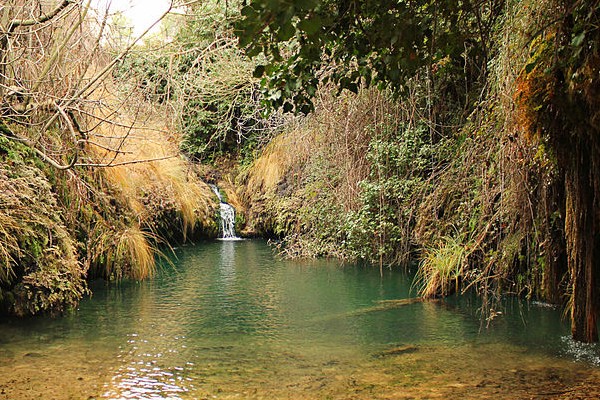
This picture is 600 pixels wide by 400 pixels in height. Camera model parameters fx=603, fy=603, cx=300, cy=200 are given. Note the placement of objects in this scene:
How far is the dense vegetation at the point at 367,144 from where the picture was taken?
11.3 ft

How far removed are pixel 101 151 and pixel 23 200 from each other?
2.58 m

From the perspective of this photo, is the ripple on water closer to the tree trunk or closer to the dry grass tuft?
the tree trunk

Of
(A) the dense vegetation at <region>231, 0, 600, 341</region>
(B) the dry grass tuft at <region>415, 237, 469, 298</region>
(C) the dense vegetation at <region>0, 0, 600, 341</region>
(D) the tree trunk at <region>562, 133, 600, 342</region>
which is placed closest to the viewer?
(A) the dense vegetation at <region>231, 0, 600, 341</region>

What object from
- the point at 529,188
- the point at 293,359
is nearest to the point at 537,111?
the point at 529,188

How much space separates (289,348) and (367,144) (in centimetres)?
472

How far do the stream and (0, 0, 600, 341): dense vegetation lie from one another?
0.42 metres

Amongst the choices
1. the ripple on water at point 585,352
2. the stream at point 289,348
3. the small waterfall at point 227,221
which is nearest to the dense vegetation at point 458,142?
the ripple on water at point 585,352

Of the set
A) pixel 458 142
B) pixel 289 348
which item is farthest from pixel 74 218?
pixel 458 142

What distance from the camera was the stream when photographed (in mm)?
4285

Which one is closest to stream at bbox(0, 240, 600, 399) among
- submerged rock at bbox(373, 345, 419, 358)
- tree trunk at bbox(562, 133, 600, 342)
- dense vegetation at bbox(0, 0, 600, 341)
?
submerged rock at bbox(373, 345, 419, 358)

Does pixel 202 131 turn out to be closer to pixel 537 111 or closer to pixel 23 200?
pixel 23 200

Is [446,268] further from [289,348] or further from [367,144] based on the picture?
[367,144]

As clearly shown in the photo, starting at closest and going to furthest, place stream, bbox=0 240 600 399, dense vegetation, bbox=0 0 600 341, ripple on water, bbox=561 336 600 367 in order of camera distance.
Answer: dense vegetation, bbox=0 0 600 341 → stream, bbox=0 240 600 399 → ripple on water, bbox=561 336 600 367

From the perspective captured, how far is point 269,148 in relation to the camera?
14.0m
